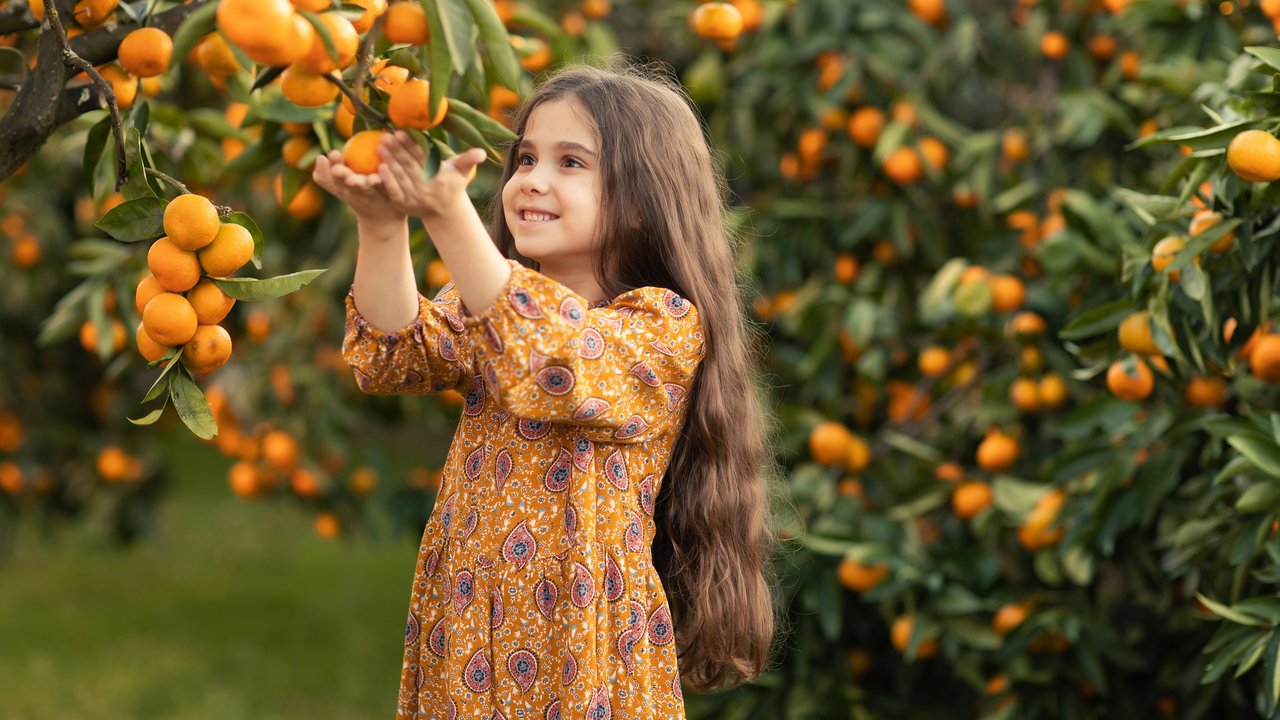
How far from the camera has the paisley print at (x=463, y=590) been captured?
1313 millimetres

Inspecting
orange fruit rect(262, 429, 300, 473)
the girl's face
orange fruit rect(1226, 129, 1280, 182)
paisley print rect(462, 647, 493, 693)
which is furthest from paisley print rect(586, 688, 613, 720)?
orange fruit rect(262, 429, 300, 473)

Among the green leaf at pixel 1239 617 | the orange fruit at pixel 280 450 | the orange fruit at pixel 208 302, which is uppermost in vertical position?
the orange fruit at pixel 208 302

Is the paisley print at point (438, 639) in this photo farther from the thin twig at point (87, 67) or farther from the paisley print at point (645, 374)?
the thin twig at point (87, 67)

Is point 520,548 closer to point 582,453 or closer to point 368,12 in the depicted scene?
point 582,453

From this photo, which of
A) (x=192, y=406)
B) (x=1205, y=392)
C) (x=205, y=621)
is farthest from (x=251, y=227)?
(x=205, y=621)

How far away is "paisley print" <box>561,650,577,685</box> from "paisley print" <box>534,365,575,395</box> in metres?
0.29

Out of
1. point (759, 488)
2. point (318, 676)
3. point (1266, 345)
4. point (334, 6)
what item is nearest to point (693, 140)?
point (759, 488)

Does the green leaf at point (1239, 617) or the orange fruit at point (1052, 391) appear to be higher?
the green leaf at point (1239, 617)

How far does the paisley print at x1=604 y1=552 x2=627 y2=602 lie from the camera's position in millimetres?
1320

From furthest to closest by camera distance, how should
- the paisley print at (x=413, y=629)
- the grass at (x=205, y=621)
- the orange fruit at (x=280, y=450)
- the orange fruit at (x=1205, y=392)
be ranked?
the grass at (x=205, y=621) → the orange fruit at (x=280, y=450) → the orange fruit at (x=1205, y=392) → the paisley print at (x=413, y=629)

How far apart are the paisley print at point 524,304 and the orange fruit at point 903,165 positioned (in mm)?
1559

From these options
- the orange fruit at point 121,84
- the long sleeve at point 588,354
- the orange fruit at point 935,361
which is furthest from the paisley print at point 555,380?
the orange fruit at point 935,361

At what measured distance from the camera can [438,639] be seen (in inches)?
54.0

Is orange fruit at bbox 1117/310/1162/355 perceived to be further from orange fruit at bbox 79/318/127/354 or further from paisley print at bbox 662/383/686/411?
orange fruit at bbox 79/318/127/354
